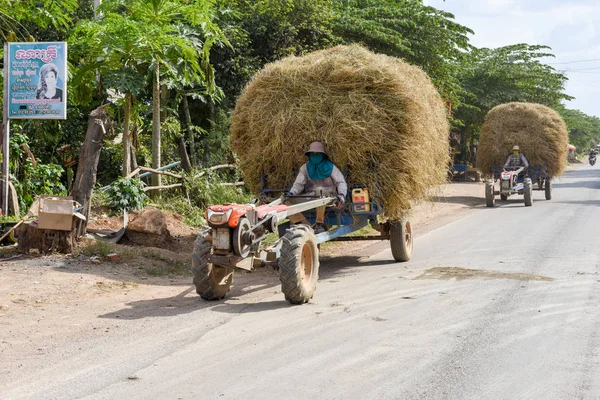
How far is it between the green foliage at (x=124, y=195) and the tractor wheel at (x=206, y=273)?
513cm

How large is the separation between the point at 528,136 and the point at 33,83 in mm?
17055

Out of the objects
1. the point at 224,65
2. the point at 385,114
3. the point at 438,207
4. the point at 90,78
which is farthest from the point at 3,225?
the point at 438,207

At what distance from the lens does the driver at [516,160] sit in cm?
2280

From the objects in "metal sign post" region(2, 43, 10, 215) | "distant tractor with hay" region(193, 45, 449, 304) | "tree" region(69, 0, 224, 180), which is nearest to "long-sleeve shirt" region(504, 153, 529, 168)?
"tree" region(69, 0, 224, 180)

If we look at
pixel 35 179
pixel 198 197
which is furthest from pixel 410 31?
pixel 35 179

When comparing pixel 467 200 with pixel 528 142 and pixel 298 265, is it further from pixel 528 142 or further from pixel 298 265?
pixel 298 265

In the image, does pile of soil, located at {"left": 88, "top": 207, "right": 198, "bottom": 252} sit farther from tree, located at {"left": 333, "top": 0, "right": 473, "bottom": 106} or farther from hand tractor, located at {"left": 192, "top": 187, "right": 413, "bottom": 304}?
tree, located at {"left": 333, "top": 0, "right": 473, "bottom": 106}

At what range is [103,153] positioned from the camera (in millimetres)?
16578

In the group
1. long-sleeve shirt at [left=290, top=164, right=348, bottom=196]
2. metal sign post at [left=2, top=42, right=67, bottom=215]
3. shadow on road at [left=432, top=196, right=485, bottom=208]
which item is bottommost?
shadow on road at [left=432, top=196, right=485, bottom=208]

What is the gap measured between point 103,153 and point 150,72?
395 cm

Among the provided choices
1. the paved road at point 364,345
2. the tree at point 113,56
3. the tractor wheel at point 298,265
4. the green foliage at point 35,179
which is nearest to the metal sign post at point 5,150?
the green foliage at point 35,179

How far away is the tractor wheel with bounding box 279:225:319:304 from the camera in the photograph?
743 cm

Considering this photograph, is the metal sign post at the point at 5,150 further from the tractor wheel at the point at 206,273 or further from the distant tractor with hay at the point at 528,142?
the distant tractor with hay at the point at 528,142

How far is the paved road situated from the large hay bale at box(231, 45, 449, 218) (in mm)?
1452
